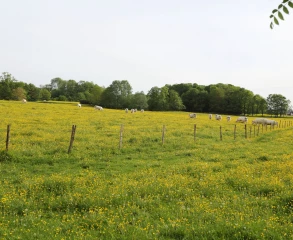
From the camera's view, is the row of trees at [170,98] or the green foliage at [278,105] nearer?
the row of trees at [170,98]

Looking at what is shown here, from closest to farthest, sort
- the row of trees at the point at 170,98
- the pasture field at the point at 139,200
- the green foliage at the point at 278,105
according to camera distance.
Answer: the pasture field at the point at 139,200 < the row of trees at the point at 170,98 < the green foliage at the point at 278,105

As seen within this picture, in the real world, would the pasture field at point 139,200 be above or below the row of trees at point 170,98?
below

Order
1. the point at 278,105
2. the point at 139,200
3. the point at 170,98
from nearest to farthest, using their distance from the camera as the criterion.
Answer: the point at 139,200 < the point at 278,105 < the point at 170,98

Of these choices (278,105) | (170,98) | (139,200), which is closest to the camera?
(139,200)

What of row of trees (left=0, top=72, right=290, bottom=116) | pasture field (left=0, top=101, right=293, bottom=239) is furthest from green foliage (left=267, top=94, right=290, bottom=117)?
pasture field (left=0, top=101, right=293, bottom=239)

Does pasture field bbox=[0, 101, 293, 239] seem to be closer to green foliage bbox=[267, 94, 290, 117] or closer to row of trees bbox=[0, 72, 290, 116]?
row of trees bbox=[0, 72, 290, 116]

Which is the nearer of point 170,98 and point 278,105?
point 278,105

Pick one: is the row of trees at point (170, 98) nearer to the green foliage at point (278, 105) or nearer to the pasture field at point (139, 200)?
the green foliage at point (278, 105)

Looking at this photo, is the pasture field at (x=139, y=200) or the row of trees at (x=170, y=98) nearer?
the pasture field at (x=139, y=200)

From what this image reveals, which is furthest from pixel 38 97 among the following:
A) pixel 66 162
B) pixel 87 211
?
pixel 87 211

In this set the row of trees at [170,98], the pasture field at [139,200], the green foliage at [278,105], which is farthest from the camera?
the green foliage at [278,105]

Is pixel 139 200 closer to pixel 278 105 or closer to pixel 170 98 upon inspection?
pixel 170 98

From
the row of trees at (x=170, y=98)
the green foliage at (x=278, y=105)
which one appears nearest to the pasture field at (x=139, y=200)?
the row of trees at (x=170, y=98)

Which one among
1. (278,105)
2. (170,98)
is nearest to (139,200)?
(170,98)
